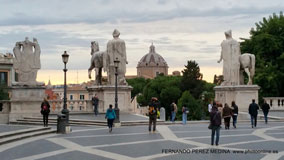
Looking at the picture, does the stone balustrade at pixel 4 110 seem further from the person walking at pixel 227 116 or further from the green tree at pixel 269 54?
the green tree at pixel 269 54

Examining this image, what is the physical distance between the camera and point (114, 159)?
1452 centimetres

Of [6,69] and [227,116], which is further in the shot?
[6,69]

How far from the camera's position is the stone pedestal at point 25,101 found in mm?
31688

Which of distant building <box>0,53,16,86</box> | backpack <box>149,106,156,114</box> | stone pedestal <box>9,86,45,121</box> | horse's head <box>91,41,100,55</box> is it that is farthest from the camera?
distant building <box>0,53,16,86</box>

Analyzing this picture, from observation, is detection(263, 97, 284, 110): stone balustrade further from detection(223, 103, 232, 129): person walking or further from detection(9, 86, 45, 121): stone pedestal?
detection(9, 86, 45, 121): stone pedestal

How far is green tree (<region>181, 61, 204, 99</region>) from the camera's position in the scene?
316 feet

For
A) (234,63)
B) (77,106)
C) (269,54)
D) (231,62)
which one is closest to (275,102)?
(234,63)

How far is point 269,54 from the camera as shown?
48.2 m

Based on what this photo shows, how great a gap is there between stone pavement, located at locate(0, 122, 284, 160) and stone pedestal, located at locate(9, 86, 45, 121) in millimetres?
9403

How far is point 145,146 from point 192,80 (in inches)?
3182

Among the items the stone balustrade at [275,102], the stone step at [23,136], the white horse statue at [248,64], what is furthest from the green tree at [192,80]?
the stone step at [23,136]

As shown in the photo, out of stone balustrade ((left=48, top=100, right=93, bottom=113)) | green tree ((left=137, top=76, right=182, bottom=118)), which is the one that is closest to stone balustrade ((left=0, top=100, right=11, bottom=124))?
stone balustrade ((left=48, top=100, right=93, bottom=113))

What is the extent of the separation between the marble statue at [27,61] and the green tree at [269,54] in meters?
21.2

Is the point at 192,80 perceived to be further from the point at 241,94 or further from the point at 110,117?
the point at 110,117
